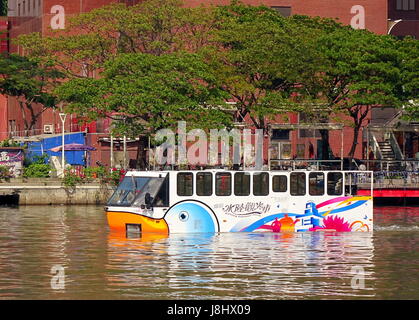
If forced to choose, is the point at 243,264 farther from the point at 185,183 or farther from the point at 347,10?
the point at 347,10

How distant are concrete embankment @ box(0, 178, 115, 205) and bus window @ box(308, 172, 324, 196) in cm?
3402

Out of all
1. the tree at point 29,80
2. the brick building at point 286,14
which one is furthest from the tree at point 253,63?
the tree at point 29,80

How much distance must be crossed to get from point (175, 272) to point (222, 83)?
48.7 meters

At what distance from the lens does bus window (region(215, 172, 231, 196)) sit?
52719mm

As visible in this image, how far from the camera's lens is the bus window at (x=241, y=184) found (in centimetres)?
5297

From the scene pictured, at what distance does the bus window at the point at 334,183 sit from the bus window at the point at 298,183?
4.09 feet

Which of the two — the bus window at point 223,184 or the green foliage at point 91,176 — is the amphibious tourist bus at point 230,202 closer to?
the bus window at point 223,184

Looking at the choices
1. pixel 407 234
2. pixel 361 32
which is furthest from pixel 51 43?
pixel 407 234

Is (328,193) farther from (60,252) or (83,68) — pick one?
(83,68)

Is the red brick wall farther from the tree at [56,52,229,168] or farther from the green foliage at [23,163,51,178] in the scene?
the green foliage at [23,163,51,178]

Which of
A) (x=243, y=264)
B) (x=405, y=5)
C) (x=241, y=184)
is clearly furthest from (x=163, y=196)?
(x=405, y=5)

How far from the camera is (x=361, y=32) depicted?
312ft

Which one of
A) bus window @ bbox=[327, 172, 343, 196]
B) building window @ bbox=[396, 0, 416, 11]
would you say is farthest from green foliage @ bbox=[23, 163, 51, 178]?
building window @ bbox=[396, 0, 416, 11]

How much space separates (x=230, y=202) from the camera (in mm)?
52938
